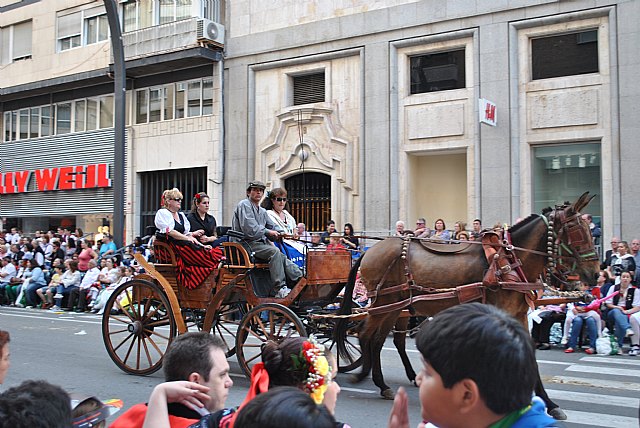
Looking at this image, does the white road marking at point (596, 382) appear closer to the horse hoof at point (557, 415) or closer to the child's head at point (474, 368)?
the horse hoof at point (557, 415)

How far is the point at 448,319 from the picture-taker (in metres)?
2.01

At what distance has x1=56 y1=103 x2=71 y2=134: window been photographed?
26.8 meters

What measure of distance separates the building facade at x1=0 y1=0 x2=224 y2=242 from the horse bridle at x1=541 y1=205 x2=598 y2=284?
15.7 metres

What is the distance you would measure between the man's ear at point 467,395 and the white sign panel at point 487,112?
15.2 m

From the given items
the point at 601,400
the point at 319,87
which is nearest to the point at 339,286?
the point at 601,400

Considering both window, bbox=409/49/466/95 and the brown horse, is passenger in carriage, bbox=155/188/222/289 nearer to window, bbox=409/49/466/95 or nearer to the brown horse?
the brown horse

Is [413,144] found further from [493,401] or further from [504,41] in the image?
[493,401]

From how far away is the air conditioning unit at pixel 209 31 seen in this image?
2153cm

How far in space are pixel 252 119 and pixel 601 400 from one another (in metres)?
15.9

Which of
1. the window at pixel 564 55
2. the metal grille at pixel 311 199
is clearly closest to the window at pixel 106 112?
the metal grille at pixel 311 199

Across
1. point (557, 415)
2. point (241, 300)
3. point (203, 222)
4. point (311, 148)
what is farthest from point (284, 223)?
point (311, 148)

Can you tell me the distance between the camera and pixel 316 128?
20.2m

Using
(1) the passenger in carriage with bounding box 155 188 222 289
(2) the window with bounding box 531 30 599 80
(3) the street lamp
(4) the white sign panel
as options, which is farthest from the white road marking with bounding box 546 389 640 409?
(3) the street lamp

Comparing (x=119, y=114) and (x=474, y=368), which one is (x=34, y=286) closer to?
(x=119, y=114)
